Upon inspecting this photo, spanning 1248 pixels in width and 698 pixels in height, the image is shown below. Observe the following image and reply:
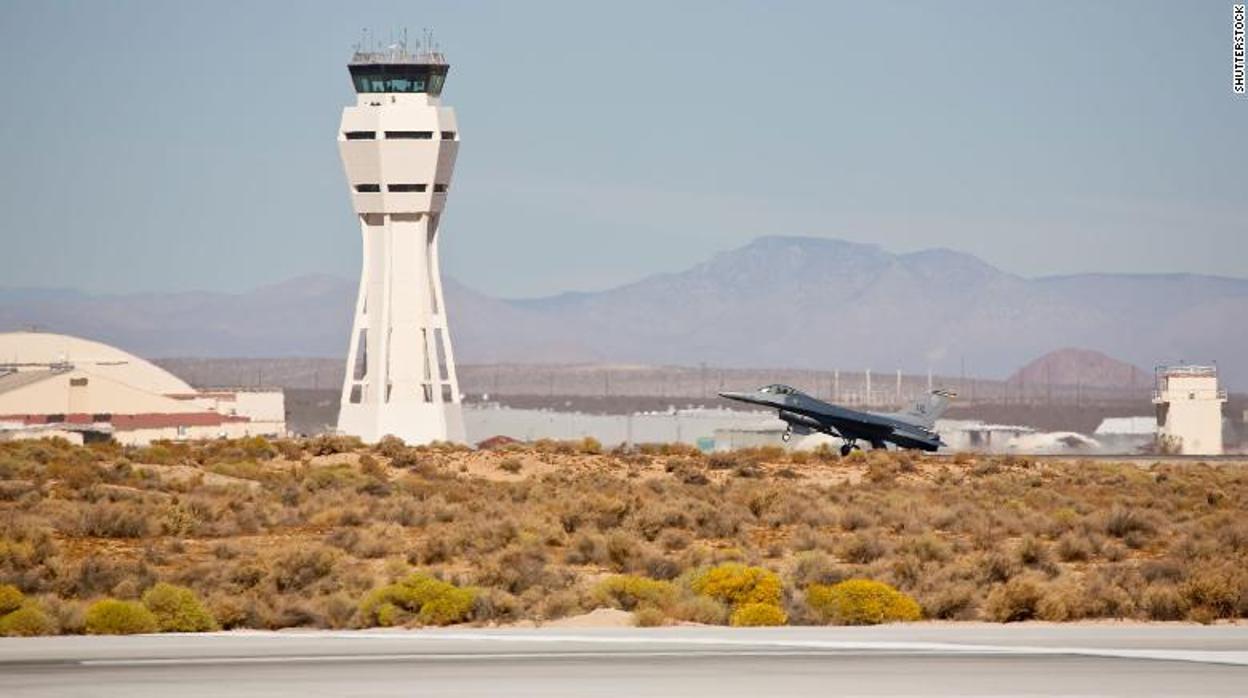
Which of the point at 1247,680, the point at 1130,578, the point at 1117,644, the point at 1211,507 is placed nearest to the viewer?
the point at 1247,680

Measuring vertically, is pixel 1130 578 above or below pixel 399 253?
below

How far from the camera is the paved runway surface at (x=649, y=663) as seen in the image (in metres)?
21.4

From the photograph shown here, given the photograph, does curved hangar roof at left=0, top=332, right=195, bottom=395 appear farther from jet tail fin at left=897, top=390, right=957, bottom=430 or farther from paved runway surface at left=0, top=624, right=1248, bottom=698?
paved runway surface at left=0, top=624, right=1248, bottom=698

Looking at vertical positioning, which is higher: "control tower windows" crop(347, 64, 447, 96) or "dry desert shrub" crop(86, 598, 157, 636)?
"control tower windows" crop(347, 64, 447, 96)

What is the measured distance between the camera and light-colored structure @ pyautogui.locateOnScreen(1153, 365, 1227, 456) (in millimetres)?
107875

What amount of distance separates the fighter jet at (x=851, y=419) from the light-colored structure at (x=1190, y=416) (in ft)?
92.0

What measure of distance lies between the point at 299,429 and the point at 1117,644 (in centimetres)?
15542

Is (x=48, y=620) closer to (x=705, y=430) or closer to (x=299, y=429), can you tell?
(x=705, y=430)

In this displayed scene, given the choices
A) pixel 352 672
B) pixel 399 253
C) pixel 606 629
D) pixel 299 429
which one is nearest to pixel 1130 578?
pixel 606 629

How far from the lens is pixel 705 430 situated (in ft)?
429

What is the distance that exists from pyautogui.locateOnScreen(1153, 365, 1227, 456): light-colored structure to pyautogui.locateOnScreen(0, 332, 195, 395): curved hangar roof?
6030cm

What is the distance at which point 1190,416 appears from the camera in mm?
108375

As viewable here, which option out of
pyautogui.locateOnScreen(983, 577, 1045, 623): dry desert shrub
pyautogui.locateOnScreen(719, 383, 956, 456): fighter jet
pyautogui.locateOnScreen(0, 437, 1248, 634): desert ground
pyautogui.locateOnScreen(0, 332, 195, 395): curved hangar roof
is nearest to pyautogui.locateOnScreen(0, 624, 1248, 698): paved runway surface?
pyautogui.locateOnScreen(983, 577, 1045, 623): dry desert shrub

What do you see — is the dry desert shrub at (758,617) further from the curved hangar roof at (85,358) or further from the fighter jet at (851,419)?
the curved hangar roof at (85,358)
